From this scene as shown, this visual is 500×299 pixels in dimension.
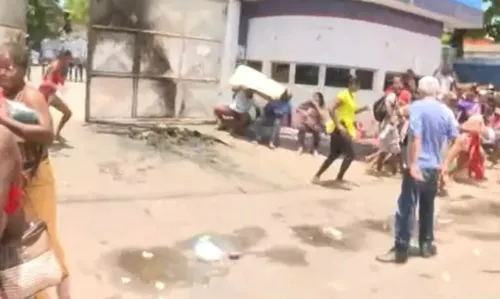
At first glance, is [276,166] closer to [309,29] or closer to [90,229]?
[90,229]

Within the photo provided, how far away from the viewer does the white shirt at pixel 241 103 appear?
14327mm

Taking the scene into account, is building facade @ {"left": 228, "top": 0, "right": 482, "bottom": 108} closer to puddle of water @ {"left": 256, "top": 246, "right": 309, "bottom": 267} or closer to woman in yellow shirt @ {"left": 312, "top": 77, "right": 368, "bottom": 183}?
woman in yellow shirt @ {"left": 312, "top": 77, "right": 368, "bottom": 183}

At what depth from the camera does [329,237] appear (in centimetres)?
749

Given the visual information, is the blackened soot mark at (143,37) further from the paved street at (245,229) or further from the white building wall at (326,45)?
the white building wall at (326,45)

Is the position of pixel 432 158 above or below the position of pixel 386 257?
above

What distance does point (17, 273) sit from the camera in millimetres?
2945

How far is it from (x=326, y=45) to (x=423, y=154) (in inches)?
429

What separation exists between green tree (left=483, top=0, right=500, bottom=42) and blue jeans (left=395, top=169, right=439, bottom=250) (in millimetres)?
17733

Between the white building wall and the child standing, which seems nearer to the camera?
the child standing

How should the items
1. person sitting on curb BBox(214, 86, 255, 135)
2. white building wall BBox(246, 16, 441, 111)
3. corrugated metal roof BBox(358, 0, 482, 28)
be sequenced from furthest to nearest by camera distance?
corrugated metal roof BBox(358, 0, 482, 28) < white building wall BBox(246, 16, 441, 111) < person sitting on curb BBox(214, 86, 255, 135)

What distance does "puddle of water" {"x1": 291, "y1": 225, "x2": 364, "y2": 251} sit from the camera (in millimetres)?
7188

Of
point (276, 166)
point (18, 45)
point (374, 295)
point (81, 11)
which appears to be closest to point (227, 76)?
point (276, 166)

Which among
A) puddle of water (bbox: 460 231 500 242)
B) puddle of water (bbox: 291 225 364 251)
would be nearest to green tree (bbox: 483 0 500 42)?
puddle of water (bbox: 460 231 500 242)

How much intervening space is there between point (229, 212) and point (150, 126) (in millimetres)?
5364
